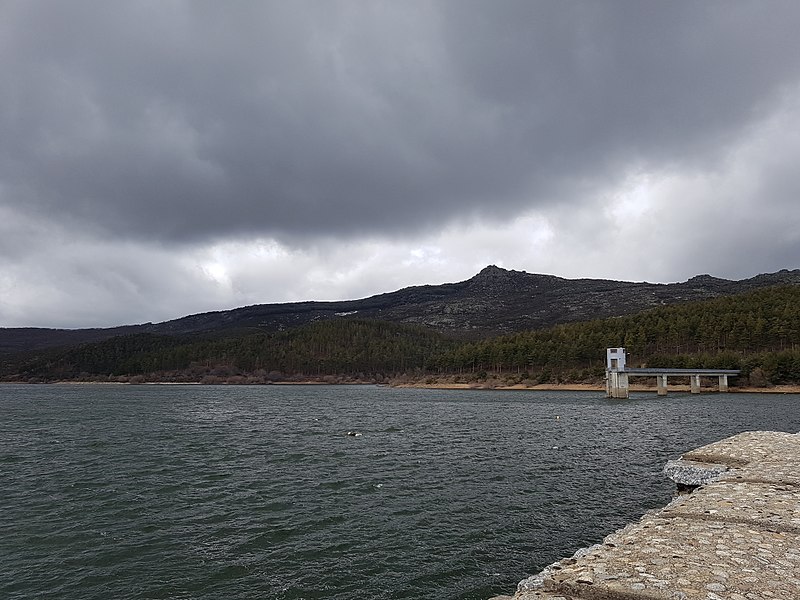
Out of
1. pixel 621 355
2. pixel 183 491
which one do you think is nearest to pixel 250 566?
pixel 183 491

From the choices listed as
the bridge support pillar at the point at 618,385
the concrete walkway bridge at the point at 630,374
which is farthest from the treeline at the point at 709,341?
the bridge support pillar at the point at 618,385

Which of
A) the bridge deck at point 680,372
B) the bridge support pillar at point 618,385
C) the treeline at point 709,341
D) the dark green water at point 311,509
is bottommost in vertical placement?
the dark green water at point 311,509

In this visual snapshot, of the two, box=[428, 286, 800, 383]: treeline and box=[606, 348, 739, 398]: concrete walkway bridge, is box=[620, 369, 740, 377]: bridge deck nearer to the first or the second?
box=[606, 348, 739, 398]: concrete walkway bridge

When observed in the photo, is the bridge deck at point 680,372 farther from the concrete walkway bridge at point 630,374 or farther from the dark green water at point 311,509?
the dark green water at point 311,509

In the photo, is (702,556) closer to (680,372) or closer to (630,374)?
(630,374)

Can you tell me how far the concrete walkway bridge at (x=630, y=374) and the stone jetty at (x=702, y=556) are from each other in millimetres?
122312

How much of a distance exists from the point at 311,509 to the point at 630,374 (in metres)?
133

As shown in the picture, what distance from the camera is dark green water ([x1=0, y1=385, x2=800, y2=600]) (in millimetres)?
18156

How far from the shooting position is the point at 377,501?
28.1m

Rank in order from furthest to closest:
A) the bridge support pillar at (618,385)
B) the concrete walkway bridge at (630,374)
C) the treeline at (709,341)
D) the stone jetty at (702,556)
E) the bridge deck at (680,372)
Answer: the treeline at (709,341) < the bridge deck at (680,372) < the concrete walkway bridge at (630,374) < the bridge support pillar at (618,385) < the stone jetty at (702,556)

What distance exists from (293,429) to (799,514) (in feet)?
180

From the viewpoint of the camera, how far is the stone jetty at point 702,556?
33.3 feet

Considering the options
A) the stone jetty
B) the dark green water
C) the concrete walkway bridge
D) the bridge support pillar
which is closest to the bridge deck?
the concrete walkway bridge

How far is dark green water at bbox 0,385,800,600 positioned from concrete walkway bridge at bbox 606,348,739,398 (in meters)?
81.5
